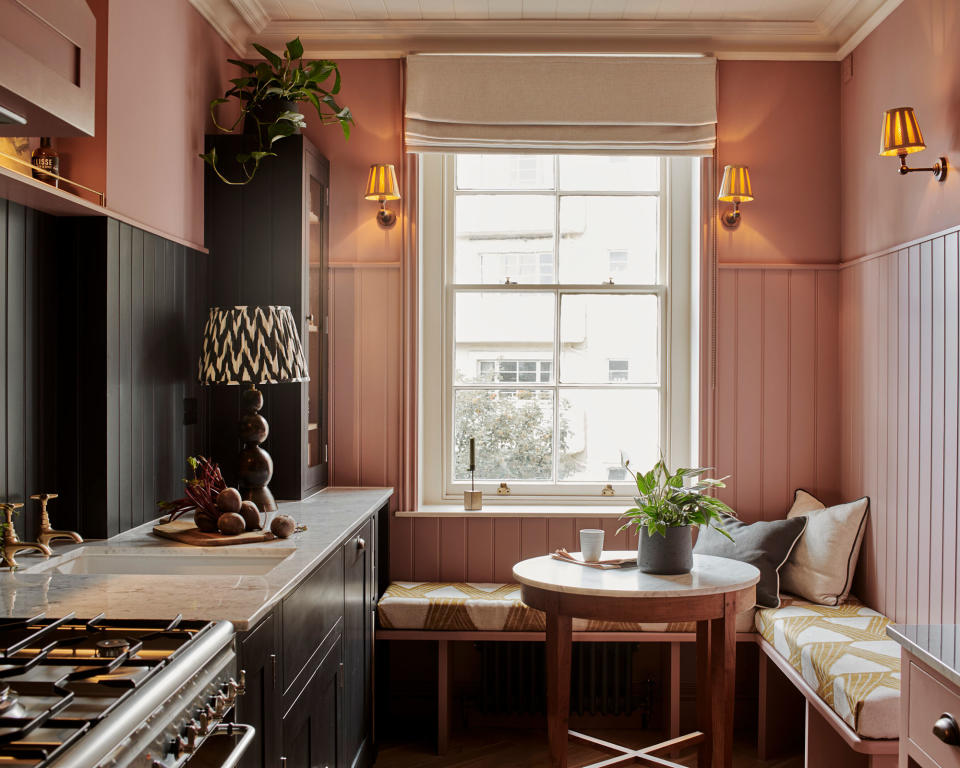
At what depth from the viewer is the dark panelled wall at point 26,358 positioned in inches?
82.0

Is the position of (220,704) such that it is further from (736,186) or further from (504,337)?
(736,186)

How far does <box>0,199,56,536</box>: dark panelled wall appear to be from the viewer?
2084 mm

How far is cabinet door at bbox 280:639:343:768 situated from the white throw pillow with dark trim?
1883 millimetres

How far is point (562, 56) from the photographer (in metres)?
3.55

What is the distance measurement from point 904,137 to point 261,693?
102 inches

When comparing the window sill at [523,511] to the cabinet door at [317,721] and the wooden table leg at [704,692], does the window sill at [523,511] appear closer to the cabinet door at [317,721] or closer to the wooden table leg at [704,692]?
the wooden table leg at [704,692]

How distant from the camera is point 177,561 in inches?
86.0

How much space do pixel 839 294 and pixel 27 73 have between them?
10.7 ft

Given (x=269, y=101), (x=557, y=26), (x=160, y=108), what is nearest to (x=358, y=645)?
(x=160, y=108)

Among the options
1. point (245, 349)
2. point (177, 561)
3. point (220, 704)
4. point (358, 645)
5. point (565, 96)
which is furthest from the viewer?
point (565, 96)

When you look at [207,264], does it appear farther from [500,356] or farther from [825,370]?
[825,370]

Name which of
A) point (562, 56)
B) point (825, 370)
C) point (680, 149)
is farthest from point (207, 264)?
point (825, 370)

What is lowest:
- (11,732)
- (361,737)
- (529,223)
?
(361,737)

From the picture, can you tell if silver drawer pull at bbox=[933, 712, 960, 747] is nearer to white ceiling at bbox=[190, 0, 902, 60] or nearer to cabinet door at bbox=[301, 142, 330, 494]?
cabinet door at bbox=[301, 142, 330, 494]
